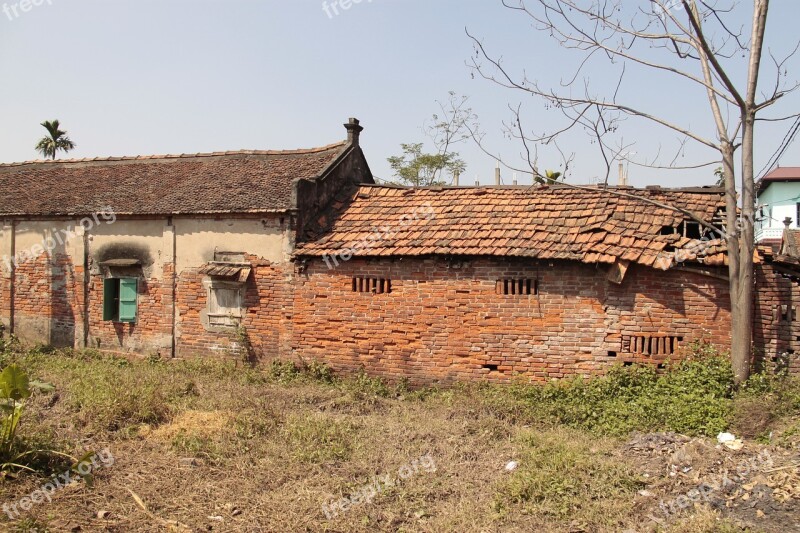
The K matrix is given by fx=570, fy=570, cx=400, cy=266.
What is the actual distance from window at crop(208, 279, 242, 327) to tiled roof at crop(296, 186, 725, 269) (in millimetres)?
1899

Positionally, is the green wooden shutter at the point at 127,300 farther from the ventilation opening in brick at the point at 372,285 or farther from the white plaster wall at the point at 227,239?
the ventilation opening in brick at the point at 372,285

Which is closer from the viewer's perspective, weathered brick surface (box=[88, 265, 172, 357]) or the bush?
the bush

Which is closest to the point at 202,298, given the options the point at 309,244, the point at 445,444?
the point at 309,244

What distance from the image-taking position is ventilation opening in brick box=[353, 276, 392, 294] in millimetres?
10414

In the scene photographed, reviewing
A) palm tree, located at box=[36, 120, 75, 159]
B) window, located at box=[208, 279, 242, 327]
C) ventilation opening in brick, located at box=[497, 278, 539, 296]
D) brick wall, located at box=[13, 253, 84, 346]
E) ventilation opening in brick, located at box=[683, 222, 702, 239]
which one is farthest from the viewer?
palm tree, located at box=[36, 120, 75, 159]

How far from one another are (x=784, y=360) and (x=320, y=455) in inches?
273

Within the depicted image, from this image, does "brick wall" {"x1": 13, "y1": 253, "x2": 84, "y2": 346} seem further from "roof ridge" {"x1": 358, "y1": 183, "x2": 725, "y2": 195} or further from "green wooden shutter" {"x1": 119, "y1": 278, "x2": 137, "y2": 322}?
"roof ridge" {"x1": 358, "y1": 183, "x2": 725, "y2": 195}

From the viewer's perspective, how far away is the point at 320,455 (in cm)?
698

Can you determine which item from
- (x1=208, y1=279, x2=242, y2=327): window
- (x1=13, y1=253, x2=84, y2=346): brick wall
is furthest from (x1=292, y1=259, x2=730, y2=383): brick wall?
(x1=13, y1=253, x2=84, y2=346): brick wall

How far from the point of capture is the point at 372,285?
1052 cm

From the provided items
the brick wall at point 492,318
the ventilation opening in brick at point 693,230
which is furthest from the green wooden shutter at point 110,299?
the ventilation opening in brick at point 693,230

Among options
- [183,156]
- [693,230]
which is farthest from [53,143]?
[693,230]

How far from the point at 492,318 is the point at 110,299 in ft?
29.1

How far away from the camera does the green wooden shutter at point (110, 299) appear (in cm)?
1289
